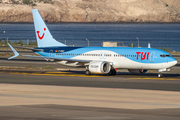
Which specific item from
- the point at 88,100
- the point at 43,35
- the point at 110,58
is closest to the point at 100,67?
the point at 110,58

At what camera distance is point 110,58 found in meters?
49.8

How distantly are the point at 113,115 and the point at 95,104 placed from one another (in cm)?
451

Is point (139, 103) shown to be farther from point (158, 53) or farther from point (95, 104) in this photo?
point (158, 53)

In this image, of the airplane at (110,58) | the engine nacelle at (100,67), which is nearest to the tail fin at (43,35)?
the airplane at (110,58)

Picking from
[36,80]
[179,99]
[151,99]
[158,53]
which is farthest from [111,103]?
[158,53]

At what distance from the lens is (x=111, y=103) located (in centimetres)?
2720

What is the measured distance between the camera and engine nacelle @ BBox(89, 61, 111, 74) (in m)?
48.4

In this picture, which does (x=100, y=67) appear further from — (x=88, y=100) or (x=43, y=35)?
(x=88, y=100)

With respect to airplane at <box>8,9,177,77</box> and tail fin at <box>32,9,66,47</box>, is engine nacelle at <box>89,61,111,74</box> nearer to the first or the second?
airplane at <box>8,9,177,77</box>

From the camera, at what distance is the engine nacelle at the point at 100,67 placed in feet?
159

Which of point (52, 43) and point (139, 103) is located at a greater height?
point (52, 43)

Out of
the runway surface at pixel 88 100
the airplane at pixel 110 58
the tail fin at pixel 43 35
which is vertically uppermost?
the tail fin at pixel 43 35

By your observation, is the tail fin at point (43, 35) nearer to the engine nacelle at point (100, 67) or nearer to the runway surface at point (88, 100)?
the engine nacelle at point (100, 67)

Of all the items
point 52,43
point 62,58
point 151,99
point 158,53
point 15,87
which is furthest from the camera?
point 52,43
